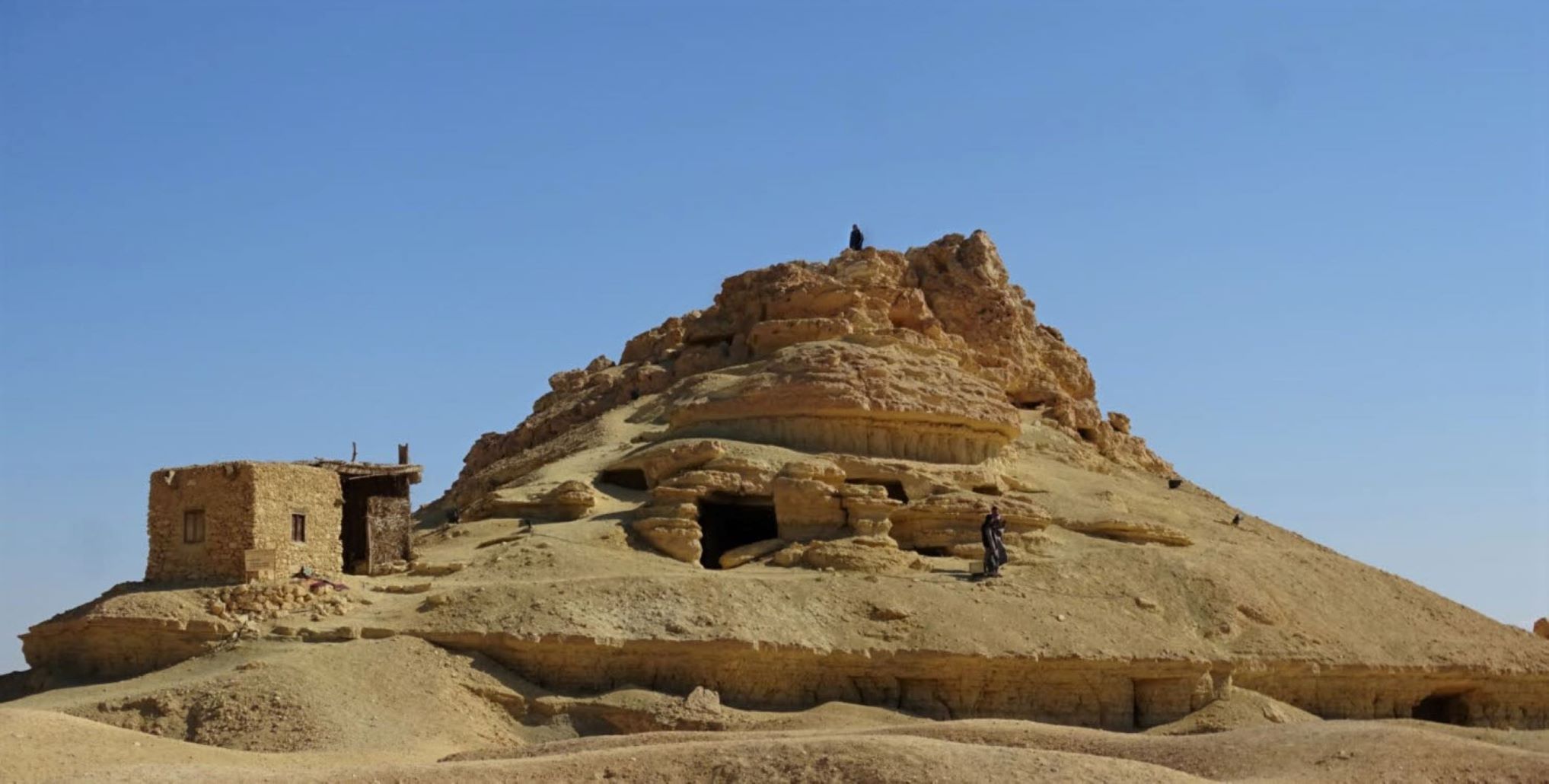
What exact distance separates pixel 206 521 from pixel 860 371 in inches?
534

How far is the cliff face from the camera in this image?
35.3m

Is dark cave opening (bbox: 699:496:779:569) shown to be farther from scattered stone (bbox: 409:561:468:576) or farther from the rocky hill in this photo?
scattered stone (bbox: 409:561:468:576)

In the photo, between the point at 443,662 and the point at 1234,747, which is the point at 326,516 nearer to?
the point at 443,662

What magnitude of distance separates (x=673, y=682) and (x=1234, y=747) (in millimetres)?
8446

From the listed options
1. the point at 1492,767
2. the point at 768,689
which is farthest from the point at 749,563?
the point at 1492,767

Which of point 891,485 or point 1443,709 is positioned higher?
point 891,485

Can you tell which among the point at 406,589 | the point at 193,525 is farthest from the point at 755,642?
the point at 193,525

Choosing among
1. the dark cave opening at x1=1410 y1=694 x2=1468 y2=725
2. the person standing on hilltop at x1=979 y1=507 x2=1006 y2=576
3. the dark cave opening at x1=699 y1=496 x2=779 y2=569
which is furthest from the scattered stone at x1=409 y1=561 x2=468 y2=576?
the dark cave opening at x1=1410 y1=694 x2=1468 y2=725

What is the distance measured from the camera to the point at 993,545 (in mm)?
30875

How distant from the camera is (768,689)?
26.7m

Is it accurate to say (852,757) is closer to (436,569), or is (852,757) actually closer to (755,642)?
(755,642)

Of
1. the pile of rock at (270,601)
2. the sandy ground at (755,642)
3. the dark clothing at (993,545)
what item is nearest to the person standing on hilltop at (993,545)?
the dark clothing at (993,545)

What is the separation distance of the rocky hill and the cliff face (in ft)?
0.29

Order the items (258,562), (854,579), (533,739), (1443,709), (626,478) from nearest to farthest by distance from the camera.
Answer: (533,739) → (258,562) → (854,579) → (1443,709) → (626,478)
